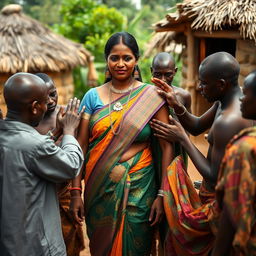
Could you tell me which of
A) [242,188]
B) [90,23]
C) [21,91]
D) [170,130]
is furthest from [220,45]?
[90,23]

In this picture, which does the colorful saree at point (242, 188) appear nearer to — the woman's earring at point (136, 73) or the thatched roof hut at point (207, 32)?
the woman's earring at point (136, 73)

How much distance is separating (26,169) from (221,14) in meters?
4.66

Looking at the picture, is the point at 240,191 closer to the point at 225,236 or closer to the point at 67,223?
the point at 225,236

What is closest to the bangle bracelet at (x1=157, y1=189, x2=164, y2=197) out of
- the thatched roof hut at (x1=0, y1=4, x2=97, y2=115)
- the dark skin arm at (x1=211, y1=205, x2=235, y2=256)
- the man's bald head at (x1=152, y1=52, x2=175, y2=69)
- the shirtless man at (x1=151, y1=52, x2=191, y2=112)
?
the dark skin arm at (x1=211, y1=205, x2=235, y2=256)

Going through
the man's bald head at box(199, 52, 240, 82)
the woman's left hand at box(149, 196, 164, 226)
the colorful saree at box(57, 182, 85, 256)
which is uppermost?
the man's bald head at box(199, 52, 240, 82)

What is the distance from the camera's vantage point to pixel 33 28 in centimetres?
1079

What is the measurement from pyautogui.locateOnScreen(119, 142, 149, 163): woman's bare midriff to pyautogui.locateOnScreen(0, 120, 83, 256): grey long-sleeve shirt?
1.73ft

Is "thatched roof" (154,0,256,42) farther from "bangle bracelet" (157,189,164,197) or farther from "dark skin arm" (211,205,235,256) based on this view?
"dark skin arm" (211,205,235,256)

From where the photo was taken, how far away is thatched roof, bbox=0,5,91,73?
31.9ft

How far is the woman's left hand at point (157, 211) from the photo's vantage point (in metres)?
3.14

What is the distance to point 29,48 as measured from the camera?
10.1 meters

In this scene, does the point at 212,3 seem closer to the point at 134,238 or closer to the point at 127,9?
the point at 134,238

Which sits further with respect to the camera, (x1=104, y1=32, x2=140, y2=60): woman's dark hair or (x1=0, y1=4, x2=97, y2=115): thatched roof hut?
(x1=0, y1=4, x2=97, y2=115): thatched roof hut

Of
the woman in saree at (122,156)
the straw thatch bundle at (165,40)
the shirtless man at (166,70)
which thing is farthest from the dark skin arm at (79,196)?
the straw thatch bundle at (165,40)
